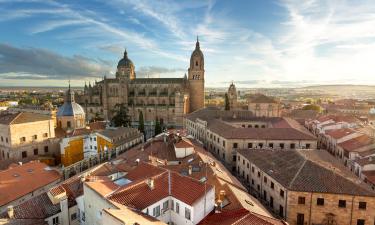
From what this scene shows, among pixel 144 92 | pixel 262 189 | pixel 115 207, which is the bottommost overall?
pixel 262 189

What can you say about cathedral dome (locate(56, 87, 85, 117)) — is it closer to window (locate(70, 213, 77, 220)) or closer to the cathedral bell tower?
window (locate(70, 213, 77, 220))

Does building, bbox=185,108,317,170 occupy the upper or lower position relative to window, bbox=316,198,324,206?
upper

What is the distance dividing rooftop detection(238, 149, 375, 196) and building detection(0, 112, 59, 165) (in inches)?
1264

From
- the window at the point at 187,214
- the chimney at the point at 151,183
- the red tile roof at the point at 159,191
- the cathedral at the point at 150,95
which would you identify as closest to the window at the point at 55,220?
the red tile roof at the point at 159,191

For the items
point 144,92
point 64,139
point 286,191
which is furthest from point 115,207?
point 144,92

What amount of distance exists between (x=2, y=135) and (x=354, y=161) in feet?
158

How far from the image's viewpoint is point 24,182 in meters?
25.8

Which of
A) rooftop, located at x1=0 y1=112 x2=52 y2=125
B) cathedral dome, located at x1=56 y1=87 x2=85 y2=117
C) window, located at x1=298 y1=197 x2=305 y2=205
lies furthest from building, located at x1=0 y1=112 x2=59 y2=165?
window, located at x1=298 y1=197 x2=305 y2=205

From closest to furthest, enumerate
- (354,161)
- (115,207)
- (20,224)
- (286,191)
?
(115,207)
(20,224)
(286,191)
(354,161)

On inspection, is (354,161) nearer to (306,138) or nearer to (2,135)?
(306,138)

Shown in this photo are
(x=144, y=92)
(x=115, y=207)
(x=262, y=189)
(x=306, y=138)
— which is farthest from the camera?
(x=144, y=92)

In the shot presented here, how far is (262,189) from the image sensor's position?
28219 mm

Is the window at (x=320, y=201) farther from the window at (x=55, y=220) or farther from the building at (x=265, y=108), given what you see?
the building at (x=265, y=108)

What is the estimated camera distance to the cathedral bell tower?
7700 centimetres
